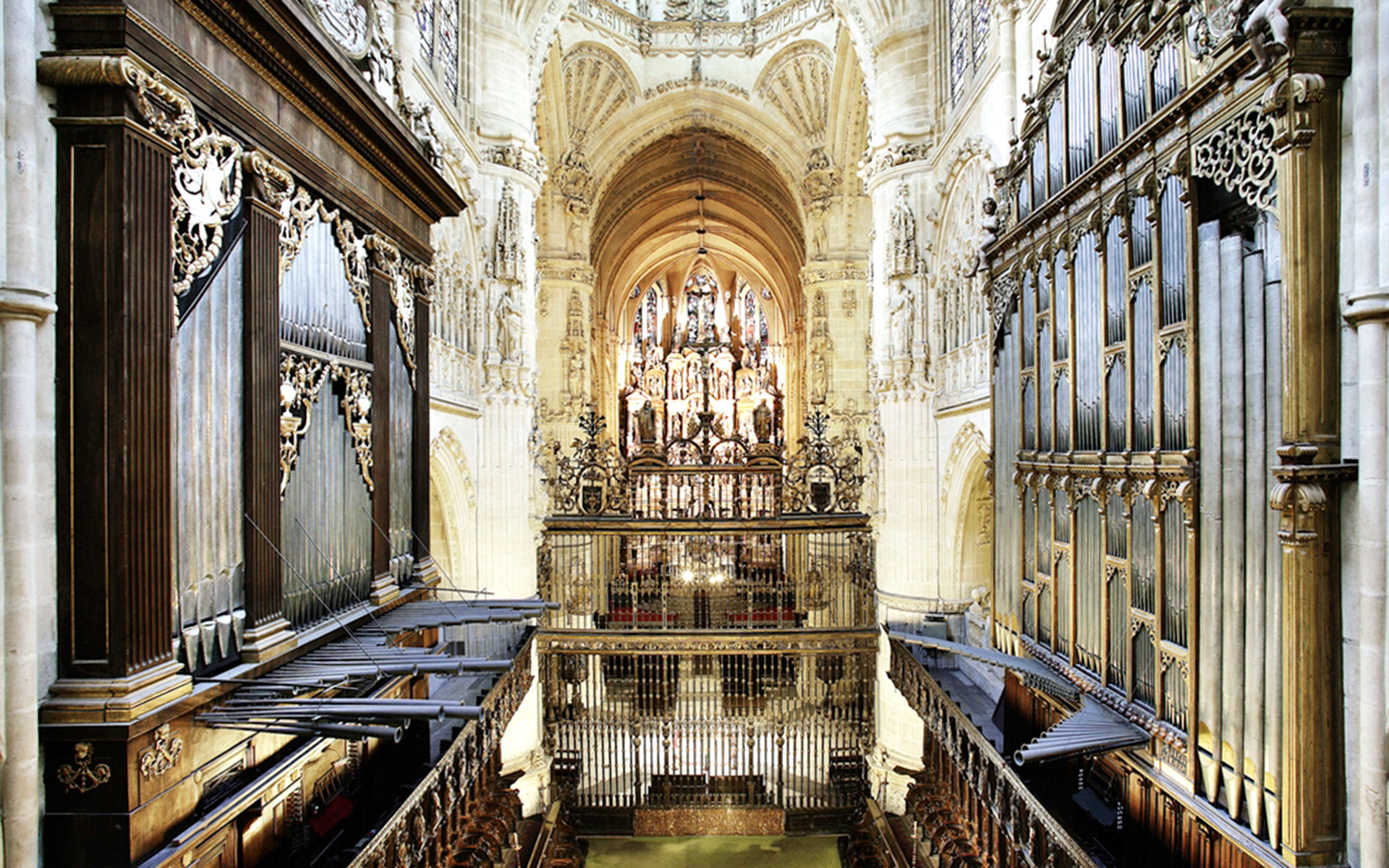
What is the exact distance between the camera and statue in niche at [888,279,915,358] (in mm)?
13664

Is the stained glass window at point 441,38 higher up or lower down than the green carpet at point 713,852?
higher up

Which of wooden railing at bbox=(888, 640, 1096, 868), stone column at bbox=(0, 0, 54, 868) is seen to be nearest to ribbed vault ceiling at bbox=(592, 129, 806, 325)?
wooden railing at bbox=(888, 640, 1096, 868)

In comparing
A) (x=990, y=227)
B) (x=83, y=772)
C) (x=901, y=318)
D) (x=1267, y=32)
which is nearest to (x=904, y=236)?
(x=901, y=318)

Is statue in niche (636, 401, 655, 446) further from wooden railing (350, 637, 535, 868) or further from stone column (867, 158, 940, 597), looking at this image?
wooden railing (350, 637, 535, 868)

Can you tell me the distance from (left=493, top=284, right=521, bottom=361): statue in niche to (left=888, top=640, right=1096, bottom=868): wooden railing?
7.69 m

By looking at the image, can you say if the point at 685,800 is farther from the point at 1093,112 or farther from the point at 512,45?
the point at 512,45

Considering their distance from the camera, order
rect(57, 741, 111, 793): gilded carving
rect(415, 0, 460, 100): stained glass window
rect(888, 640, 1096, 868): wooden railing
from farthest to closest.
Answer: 1. rect(415, 0, 460, 100): stained glass window
2. rect(888, 640, 1096, 868): wooden railing
3. rect(57, 741, 111, 793): gilded carving

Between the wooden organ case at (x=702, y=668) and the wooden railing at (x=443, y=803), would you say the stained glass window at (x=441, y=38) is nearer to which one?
the wooden organ case at (x=702, y=668)

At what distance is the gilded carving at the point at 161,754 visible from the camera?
11.4 feet

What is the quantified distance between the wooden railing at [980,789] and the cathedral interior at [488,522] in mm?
66

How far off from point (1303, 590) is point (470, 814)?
24.8ft

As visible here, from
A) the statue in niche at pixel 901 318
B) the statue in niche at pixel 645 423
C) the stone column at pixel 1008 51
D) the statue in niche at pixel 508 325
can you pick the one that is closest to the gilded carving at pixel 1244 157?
the stone column at pixel 1008 51

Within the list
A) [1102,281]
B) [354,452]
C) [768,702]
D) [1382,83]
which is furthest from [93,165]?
[768,702]

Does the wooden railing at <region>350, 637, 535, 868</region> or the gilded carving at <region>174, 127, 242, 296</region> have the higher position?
the gilded carving at <region>174, 127, 242, 296</region>
